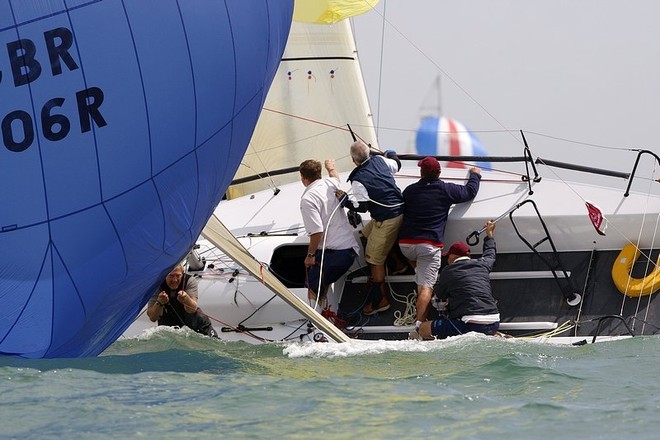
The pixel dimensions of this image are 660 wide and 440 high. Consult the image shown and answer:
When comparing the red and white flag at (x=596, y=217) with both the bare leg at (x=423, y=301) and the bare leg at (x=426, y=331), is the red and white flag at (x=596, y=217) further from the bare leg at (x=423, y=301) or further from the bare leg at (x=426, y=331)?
the bare leg at (x=426, y=331)

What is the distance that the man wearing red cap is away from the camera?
353 inches

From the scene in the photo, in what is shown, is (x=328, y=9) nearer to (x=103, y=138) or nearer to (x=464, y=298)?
(x=464, y=298)

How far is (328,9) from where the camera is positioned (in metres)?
10.7

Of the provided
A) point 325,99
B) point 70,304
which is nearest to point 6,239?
point 70,304

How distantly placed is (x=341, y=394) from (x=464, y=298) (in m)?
2.66

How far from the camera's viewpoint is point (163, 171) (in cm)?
673

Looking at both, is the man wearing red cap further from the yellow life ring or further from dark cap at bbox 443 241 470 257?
the yellow life ring

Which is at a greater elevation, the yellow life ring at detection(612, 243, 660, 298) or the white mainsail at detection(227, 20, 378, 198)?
the white mainsail at detection(227, 20, 378, 198)

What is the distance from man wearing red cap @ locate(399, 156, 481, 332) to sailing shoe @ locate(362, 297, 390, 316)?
0.47 meters

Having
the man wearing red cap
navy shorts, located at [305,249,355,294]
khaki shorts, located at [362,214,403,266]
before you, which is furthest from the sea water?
khaki shorts, located at [362,214,403,266]

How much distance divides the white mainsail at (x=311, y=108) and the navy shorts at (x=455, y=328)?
3578 millimetres

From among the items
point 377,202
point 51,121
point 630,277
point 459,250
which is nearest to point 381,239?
point 377,202

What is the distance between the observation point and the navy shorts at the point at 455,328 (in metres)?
8.54

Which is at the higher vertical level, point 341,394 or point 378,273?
point 341,394
